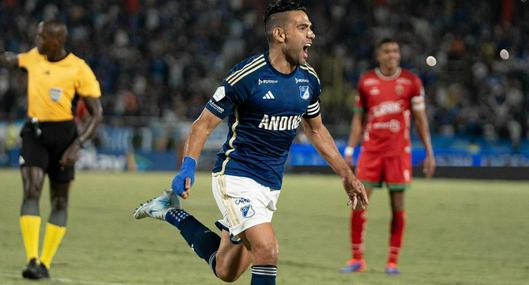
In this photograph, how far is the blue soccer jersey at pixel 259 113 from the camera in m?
6.71

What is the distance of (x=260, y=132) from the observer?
6.85 m

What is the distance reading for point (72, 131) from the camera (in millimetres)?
9617

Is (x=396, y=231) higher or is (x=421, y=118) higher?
(x=421, y=118)

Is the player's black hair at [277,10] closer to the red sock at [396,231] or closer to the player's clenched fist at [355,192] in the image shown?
the player's clenched fist at [355,192]

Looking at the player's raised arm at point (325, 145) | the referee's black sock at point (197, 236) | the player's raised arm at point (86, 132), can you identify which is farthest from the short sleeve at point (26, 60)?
the player's raised arm at point (325, 145)

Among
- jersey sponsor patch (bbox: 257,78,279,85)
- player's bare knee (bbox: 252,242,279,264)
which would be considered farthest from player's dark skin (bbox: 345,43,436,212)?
player's bare knee (bbox: 252,242,279,264)

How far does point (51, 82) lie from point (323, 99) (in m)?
21.9

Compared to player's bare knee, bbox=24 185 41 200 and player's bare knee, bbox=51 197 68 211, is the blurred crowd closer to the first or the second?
player's bare knee, bbox=51 197 68 211

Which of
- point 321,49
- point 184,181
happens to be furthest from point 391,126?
point 321,49

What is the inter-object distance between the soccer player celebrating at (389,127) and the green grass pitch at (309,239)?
66cm

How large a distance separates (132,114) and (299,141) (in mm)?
4632

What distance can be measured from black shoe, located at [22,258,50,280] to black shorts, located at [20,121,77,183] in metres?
0.82

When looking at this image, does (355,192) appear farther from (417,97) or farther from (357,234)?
(417,97)

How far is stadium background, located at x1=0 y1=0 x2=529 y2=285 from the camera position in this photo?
49.4 feet
